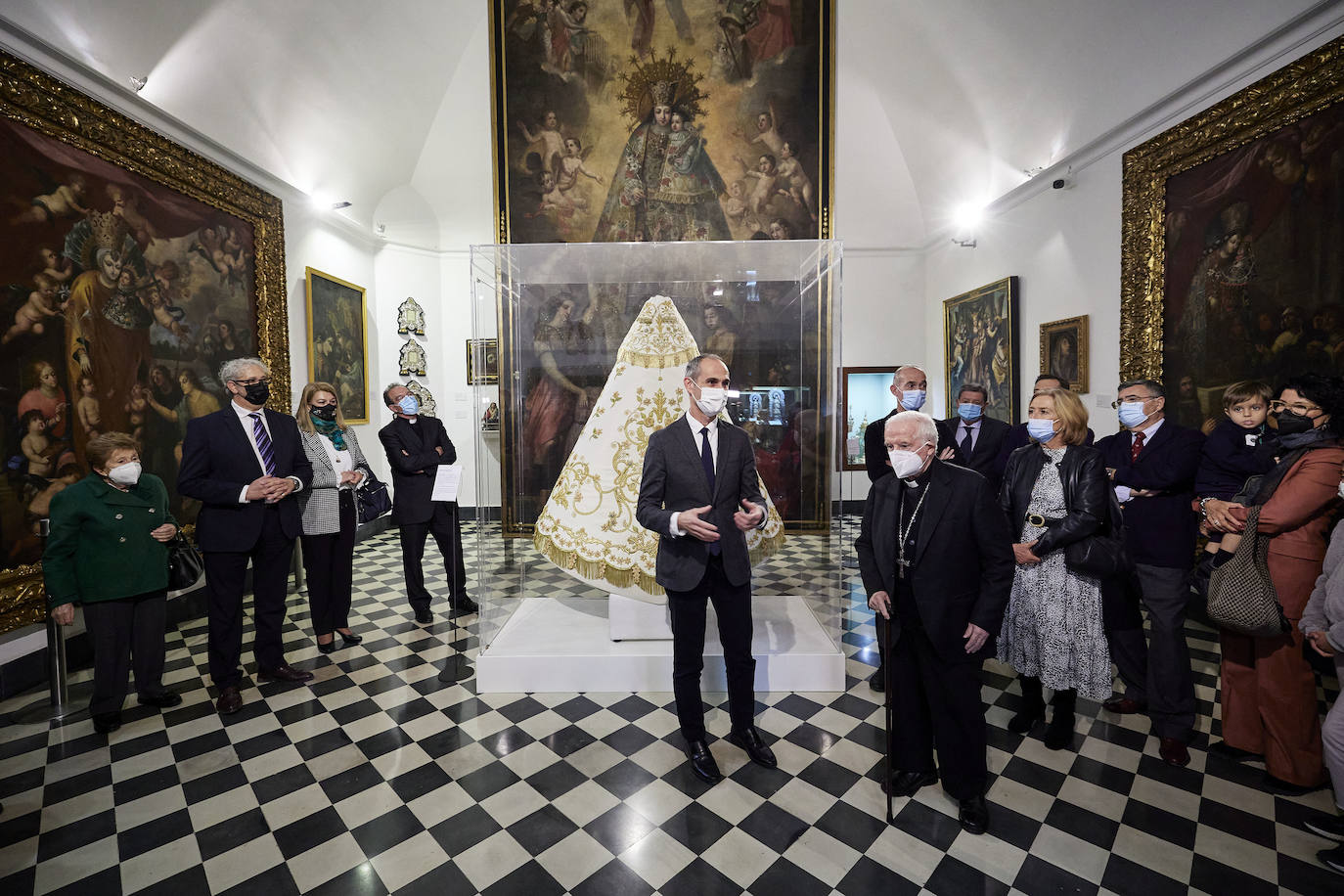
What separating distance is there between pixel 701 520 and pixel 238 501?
9.53ft

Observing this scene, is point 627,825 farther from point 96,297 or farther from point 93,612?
point 96,297

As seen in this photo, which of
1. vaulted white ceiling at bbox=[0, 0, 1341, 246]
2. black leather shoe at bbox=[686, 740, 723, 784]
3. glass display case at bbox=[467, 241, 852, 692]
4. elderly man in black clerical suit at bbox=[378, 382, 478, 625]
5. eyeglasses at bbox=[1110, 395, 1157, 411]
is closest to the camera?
black leather shoe at bbox=[686, 740, 723, 784]

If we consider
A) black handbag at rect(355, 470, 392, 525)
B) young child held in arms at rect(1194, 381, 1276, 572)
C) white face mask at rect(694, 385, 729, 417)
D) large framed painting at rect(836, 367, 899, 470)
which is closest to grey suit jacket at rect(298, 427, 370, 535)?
black handbag at rect(355, 470, 392, 525)

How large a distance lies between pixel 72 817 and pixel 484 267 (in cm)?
353

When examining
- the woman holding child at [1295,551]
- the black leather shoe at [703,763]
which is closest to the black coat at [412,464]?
the black leather shoe at [703,763]

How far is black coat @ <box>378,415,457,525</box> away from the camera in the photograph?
5090 mm

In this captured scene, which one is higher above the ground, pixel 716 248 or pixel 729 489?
pixel 716 248

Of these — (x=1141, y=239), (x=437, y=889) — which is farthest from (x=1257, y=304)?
(x=437, y=889)

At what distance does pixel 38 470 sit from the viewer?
166 inches

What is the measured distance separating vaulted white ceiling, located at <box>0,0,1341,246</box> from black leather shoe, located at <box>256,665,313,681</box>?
4.50m

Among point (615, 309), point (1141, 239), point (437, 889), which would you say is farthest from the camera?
point (1141, 239)

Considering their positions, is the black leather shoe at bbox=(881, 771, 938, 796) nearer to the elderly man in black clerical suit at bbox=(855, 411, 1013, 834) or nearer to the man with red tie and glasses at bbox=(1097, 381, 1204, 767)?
the elderly man in black clerical suit at bbox=(855, 411, 1013, 834)

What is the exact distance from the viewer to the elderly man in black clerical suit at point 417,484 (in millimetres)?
5066

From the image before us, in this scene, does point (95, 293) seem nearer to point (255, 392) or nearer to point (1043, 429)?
point (255, 392)
